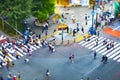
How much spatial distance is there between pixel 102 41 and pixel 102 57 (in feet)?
22.7

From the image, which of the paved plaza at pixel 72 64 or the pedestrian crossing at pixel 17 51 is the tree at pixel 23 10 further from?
the pedestrian crossing at pixel 17 51

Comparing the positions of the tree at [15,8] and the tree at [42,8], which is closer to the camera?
the tree at [15,8]

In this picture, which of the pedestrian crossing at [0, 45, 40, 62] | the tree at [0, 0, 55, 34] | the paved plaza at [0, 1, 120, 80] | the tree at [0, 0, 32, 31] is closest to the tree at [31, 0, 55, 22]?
the tree at [0, 0, 55, 34]

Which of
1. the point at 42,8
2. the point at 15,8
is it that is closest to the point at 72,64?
the point at 15,8

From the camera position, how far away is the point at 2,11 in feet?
189

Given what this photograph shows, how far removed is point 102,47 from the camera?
193 ft

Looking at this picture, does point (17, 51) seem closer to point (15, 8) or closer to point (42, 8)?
point (15, 8)

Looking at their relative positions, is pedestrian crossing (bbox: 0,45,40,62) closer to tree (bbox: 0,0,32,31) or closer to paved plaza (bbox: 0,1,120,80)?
paved plaza (bbox: 0,1,120,80)

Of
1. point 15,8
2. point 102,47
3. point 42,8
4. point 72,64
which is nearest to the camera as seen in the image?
point 72,64

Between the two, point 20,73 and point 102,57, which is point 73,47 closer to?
point 102,57

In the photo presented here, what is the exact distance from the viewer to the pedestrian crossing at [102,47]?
56.4m

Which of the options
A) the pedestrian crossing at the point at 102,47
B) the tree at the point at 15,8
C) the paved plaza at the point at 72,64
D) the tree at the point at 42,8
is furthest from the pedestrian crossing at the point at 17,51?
the pedestrian crossing at the point at 102,47

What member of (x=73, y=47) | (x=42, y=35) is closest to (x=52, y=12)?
(x=42, y=35)

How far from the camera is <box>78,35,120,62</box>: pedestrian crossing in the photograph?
185ft
